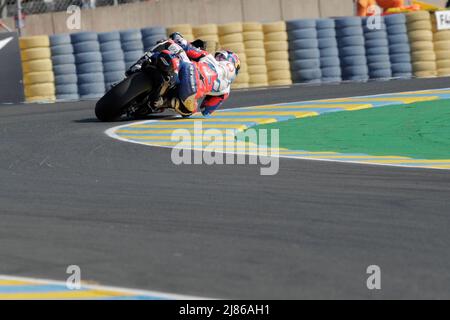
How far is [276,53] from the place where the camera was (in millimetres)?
20031

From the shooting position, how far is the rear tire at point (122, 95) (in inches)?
547

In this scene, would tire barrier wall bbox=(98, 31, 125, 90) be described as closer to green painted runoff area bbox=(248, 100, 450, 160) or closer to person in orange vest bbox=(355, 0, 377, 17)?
green painted runoff area bbox=(248, 100, 450, 160)

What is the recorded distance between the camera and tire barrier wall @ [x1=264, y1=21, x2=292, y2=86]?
20.0 meters

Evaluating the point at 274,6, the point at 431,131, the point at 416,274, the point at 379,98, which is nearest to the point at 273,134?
the point at 431,131

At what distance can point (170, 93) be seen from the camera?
46.9 feet

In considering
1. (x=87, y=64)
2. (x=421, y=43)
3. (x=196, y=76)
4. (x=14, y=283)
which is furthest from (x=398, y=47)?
(x=14, y=283)

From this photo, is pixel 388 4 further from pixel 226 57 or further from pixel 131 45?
pixel 226 57

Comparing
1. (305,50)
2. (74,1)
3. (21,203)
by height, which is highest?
(74,1)

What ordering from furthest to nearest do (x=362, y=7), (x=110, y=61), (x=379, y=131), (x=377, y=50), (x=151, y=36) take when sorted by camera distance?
(x=362, y=7), (x=377, y=50), (x=151, y=36), (x=110, y=61), (x=379, y=131)

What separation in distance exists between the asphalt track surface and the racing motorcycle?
2597 millimetres

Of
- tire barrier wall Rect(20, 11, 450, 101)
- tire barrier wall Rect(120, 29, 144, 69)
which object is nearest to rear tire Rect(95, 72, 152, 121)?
tire barrier wall Rect(20, 11, 450, 101)

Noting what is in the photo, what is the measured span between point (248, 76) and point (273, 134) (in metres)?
7.09

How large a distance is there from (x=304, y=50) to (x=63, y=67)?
4.46 metres

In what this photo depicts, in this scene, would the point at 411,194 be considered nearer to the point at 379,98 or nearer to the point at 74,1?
the point at 379,98
